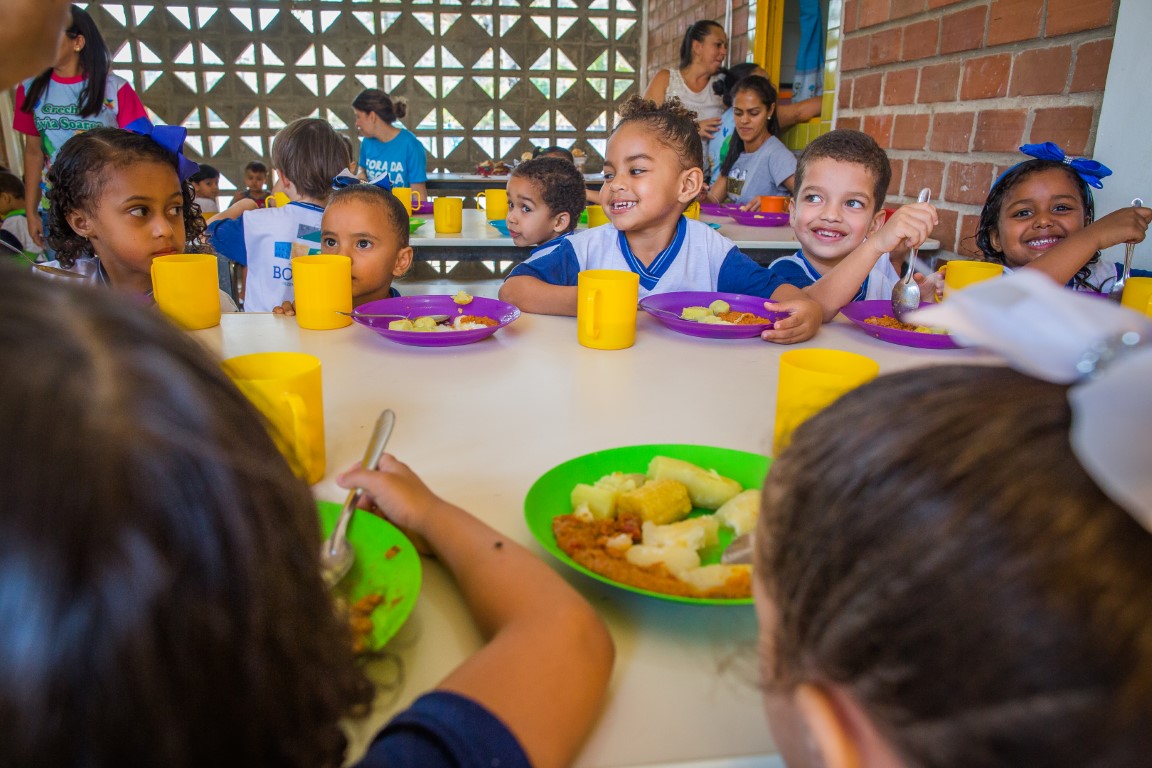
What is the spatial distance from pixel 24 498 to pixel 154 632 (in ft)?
0.22

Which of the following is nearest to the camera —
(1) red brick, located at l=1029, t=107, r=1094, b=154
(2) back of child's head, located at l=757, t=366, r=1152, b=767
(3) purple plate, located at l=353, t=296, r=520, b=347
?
(2) back of child's head, located at l=757, t=366, r=1152, b=767

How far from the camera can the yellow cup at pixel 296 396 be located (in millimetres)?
674

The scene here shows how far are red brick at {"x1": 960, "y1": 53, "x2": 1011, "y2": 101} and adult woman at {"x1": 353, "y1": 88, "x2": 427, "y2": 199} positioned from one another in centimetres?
282

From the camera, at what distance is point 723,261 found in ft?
5.41

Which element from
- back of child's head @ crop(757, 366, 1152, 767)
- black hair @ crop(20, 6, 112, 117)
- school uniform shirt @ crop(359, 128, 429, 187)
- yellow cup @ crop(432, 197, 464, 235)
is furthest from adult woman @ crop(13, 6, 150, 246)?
back of child's head @ crop(757, 366, 1152, 767)

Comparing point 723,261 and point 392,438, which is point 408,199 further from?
point 392,438

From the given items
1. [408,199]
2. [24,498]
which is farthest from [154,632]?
[408,199]

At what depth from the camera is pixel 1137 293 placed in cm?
118

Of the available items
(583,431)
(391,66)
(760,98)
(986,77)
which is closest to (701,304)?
(583,431)

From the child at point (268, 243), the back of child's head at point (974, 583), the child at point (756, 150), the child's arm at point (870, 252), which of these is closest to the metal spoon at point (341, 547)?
the back of child's head at point (974, 583)

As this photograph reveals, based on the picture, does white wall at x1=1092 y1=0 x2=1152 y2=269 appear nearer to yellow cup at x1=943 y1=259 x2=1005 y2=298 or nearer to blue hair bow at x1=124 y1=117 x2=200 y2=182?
yellow cup at x1=943 y1=259 x2=1005 y2=298

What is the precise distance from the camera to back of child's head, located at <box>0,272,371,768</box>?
267 mm

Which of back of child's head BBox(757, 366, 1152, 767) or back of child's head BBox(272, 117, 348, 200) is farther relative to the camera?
back of child's head BBox(272, 117, 348, 200)

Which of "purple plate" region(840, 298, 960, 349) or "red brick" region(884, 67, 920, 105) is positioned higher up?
"red brick" region(884, 67, 920, 105)
